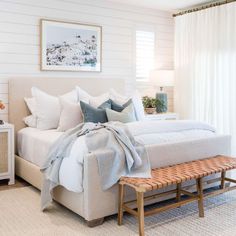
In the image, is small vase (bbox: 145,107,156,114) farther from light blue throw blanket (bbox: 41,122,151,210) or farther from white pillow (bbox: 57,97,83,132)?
light blue throw blanket (bbox: 41,122,151,210)

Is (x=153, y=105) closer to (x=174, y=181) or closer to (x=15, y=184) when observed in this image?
(x=15, y=184)

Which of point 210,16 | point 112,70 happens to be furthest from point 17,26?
point 210,16

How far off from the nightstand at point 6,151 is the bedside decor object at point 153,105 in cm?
233

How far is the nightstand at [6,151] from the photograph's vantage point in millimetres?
4133

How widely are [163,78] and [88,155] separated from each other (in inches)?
124

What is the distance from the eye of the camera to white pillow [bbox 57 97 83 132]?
4.12 m

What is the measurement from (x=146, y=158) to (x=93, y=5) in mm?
2955

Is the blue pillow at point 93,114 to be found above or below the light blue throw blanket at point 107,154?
above

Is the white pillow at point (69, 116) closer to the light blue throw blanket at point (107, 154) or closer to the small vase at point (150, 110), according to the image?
the light blue throw blanket at point (107, 154)

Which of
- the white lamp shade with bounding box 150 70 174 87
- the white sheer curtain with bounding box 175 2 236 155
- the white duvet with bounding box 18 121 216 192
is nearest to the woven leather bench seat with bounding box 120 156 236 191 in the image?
the white duvet with bounding box 18 121 216 192

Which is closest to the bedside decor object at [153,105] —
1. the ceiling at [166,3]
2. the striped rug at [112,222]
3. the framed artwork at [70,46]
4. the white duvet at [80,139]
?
the framed artwork at [70,46]

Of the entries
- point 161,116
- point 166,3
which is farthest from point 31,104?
point 166,3

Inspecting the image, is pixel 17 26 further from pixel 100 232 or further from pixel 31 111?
pixel 100 232

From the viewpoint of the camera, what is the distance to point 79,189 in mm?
2996
